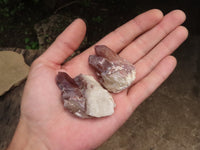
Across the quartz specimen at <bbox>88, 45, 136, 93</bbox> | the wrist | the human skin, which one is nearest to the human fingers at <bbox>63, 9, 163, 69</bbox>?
the human skin

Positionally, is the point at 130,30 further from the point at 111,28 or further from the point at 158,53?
the point at 111,28

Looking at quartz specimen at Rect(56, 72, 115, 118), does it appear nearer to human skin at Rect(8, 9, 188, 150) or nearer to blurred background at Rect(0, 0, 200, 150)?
human skin at Rect(8, 9, 188, 150)

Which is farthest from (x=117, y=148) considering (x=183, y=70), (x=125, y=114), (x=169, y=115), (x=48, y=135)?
(x=183, y=70)

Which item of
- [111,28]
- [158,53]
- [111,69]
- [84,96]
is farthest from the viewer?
[111,28]

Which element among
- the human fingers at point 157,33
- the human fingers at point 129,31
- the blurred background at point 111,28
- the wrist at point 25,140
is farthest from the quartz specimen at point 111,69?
the blurred background at point 111,28

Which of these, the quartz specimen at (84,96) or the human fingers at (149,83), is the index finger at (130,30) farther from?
the quartz specimen at (84,96)

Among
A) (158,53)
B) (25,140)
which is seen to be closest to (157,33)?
(158,53)
